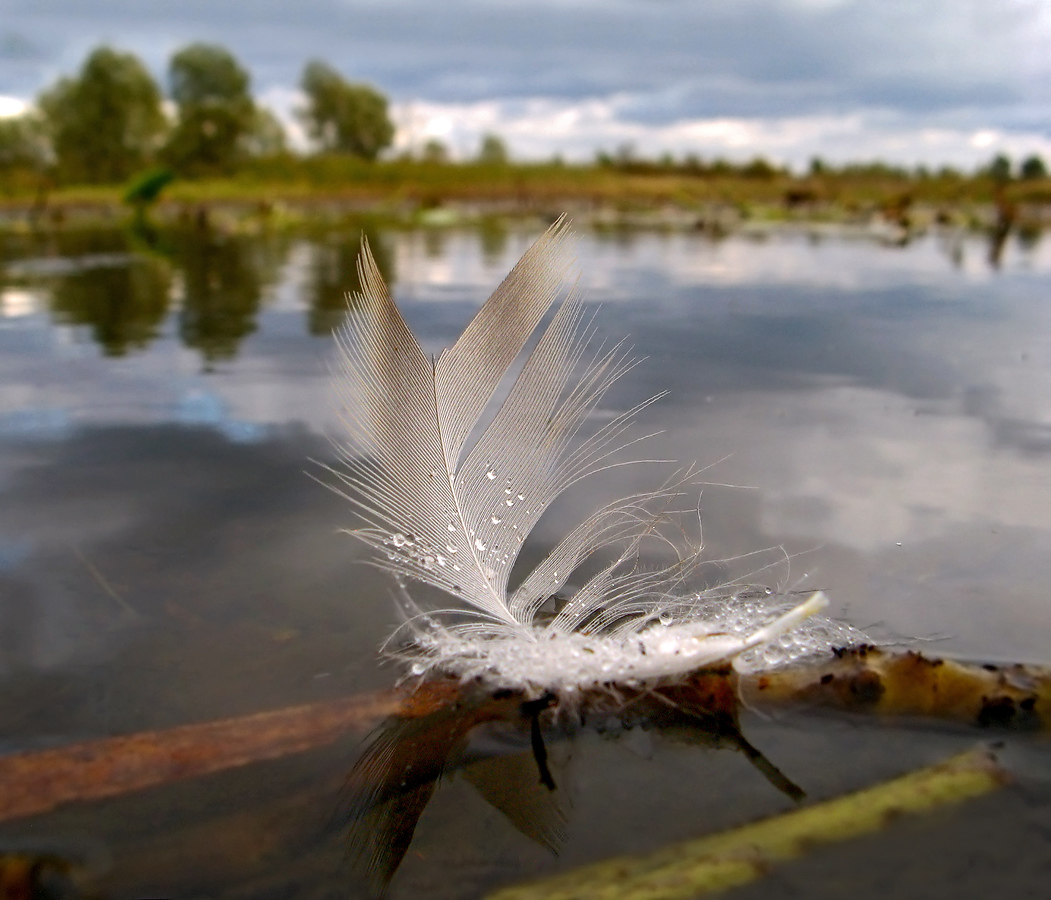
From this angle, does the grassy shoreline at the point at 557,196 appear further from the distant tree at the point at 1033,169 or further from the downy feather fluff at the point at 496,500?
the downy feather fluff at the point at 496,500

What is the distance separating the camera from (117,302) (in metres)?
5.68

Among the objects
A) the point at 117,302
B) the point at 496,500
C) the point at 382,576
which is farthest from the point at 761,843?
the point at 117,302

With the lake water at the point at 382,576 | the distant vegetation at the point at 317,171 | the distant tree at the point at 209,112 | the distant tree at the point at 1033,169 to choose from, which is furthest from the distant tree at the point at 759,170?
the lake water at the point at 382,576

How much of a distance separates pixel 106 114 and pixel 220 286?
68.9 ft

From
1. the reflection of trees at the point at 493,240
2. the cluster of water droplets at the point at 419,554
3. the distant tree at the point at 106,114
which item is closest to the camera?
the cluster of water droplets at the point at 419,554

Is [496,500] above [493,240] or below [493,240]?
above

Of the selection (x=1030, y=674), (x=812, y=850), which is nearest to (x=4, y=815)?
(x=812, y=850)

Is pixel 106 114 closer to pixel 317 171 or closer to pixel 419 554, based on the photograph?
pixel 317 171

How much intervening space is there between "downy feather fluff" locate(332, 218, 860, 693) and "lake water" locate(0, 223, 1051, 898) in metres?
0.14

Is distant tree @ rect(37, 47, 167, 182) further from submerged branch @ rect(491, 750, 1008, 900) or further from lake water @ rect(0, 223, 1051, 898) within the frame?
submerged branch @ rect(491, 750, 1008, 900)

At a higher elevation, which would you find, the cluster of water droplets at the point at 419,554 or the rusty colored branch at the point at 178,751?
the cluster of water droplets at the point at 419,554

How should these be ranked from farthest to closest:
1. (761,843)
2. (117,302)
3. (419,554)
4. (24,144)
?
(24,144) < (117,302) < (419,554) < (761,843)

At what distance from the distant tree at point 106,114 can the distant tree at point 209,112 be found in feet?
3.23

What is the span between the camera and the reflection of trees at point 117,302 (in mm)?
4652
